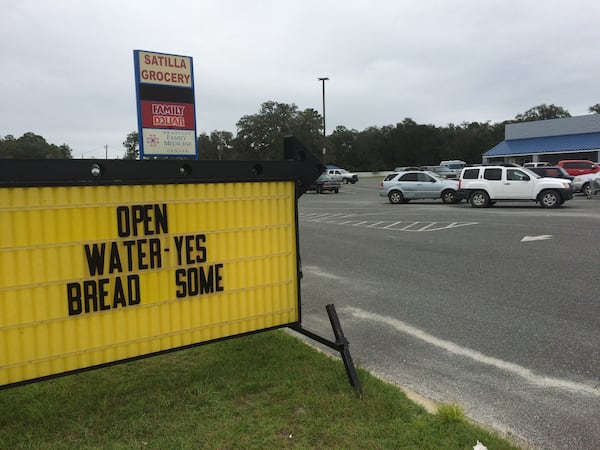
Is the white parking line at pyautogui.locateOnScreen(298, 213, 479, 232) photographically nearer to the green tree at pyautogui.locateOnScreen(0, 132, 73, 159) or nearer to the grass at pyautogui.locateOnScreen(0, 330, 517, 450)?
the grass at pyautogui.locateOnScreen(0, 330, 517, 450)

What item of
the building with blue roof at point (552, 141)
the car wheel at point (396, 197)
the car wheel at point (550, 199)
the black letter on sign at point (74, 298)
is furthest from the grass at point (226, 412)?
the building with blue roof at point (552, 141)

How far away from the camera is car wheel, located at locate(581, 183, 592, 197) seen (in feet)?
81.4

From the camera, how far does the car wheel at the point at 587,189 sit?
2481cm

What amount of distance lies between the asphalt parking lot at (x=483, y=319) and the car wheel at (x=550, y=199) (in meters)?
8.04

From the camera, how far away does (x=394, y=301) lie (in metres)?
6.30

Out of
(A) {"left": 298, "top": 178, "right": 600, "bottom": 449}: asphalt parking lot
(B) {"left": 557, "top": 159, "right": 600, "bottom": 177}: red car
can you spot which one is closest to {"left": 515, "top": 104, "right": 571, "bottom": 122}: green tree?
(B) {"left": 557, "top": 159, "right": 600, "bottom": 177}: red car

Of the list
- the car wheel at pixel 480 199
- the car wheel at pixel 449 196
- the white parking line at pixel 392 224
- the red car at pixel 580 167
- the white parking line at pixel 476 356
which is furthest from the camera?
the red car at pixel 580 167

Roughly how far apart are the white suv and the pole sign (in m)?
15.0

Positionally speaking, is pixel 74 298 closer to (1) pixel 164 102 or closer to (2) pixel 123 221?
(2) pixel 123 221

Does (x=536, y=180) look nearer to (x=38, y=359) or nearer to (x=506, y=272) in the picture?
(x=506, y=272)

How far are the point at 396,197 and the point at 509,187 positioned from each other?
6081mm

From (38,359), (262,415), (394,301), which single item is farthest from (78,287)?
(394,301)

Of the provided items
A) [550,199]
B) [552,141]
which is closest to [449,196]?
[550,199]

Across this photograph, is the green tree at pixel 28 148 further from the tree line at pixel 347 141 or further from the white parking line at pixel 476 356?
the white parking line at pixel 476 356
